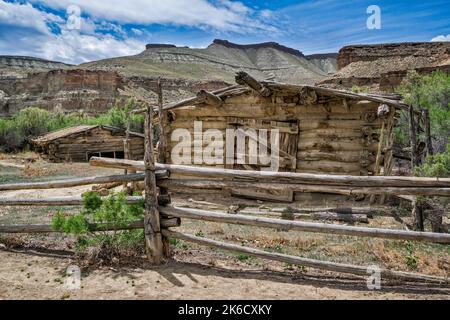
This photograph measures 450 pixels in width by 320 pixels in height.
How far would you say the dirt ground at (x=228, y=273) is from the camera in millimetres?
3889

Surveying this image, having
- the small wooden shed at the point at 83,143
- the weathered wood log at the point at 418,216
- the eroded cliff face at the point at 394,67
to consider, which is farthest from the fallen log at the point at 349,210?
the eroded cliff face at the point at 394,67

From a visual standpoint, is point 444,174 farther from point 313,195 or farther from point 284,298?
point 284,298

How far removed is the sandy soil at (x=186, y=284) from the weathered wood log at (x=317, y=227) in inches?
22.4

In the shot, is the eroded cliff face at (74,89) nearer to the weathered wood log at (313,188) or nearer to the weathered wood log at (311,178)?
the weathered wood log at (311,178)

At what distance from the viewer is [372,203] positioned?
9.11 m

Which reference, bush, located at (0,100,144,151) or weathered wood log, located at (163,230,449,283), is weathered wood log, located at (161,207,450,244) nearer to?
weathered wood log, located at (163,230,449,283)

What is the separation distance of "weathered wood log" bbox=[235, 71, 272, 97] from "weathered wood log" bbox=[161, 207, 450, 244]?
4.82 meters

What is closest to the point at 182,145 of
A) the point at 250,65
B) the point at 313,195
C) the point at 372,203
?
the point at 313,195

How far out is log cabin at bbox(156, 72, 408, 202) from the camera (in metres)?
9.08

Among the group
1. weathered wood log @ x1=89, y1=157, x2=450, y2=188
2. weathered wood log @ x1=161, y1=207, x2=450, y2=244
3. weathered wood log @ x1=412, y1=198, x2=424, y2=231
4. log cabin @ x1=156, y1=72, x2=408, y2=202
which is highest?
log cabin @ x1=156, y1=72, x2=408, y2=202

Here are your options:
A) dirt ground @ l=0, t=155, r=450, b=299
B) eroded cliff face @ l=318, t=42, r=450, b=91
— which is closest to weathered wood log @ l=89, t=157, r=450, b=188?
dirt ground @ l=0, t=155, r=450, b=299

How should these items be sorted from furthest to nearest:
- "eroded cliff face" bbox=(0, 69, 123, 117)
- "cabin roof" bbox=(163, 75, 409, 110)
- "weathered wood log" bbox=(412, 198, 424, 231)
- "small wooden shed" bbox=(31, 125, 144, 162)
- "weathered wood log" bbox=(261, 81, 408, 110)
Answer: "eroded cliff face" bbox=(0, 69, 123, 117) → "small wooden shed" bbox=(31, 125, 144, 162) → "cabin roof" bbox=(163, 75, 409, 110) → "weathered wood log" bbox=(261, 81, 408, 110) → "weathered wood log" bbox=(412, 198, 424, 231)
